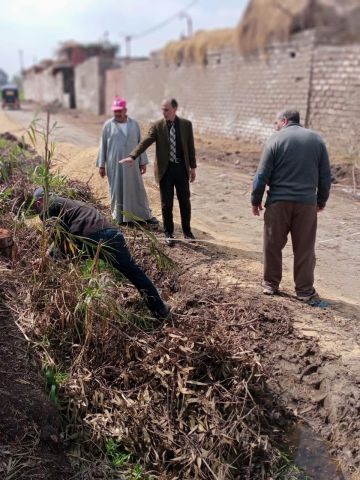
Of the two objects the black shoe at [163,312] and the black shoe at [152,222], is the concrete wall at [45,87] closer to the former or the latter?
the black shoe at [152,222]

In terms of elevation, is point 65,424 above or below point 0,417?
below

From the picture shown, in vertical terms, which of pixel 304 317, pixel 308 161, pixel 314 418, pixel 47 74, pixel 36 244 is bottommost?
Result: pixel 314 418

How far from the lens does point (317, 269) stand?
4.77m

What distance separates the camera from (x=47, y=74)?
40719mm

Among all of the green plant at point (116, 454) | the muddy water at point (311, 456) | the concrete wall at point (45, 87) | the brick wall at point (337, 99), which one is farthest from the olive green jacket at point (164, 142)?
the concrete wall at point (45, 87)

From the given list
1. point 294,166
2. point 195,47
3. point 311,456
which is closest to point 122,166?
point 294,166

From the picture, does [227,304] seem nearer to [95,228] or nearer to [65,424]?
[95,228]

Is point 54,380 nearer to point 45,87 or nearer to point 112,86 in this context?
point 112,86

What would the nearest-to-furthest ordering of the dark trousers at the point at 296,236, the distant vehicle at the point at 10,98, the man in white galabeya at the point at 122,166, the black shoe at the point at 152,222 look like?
the dark trousers at the point at 296,236
the man in white galabeya at the point at 122,166
the black shoe at the point at 152,222
the distant vehicle at the point at 10,98

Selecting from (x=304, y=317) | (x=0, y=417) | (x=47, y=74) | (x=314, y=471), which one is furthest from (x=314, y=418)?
(x=47, y=74)

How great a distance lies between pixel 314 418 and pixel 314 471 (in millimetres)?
331

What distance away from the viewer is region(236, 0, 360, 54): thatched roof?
20.1 inches

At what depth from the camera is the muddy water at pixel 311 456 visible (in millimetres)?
3061

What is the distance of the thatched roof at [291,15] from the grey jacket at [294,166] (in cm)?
326
